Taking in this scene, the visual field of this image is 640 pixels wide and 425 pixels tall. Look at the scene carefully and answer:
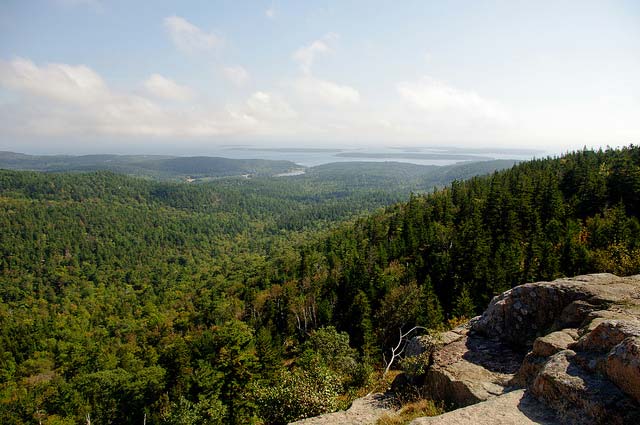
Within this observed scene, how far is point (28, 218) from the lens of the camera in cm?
19388

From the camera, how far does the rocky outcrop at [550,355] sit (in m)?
9.33

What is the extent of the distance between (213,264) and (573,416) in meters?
176

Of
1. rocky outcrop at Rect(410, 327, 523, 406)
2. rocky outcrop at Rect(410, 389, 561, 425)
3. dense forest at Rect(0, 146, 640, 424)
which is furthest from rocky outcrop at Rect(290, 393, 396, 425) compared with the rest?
rocky outcrop at Rect(410, 389, 561, 425)

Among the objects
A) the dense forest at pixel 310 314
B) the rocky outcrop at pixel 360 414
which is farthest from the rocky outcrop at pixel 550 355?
the dense forest at pixel 310 314

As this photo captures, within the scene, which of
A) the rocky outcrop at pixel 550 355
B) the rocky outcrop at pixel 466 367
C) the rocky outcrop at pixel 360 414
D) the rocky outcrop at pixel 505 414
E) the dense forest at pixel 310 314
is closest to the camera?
the rocky outcrop at pixel 550 355

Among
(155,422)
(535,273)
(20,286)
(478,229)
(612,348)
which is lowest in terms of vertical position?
(20,286)

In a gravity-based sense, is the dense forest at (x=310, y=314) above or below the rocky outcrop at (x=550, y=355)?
below

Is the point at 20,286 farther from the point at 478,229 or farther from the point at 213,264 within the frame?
the point at 478,229

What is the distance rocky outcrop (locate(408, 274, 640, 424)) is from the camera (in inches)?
367

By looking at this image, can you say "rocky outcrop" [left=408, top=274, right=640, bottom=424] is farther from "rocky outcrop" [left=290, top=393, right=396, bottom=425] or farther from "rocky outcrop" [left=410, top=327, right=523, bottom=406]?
"rocky outcrop" [left=290, top=393, right=396, bottom=425]

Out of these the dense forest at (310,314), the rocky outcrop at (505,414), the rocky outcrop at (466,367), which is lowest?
the dense forest at (310,314)

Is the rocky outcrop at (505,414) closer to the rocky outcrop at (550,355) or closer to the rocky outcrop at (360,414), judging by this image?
the rocky outcrop at (550,355)

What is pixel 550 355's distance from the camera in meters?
12.3

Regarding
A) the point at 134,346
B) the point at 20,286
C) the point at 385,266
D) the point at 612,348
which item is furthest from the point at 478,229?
the point at 20,286
